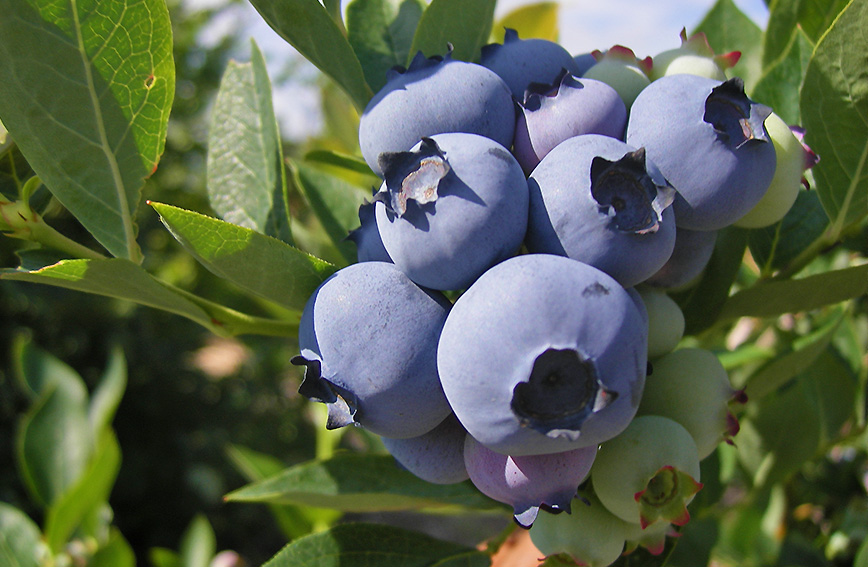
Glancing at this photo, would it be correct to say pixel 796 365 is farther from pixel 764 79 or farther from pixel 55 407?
pixel 55 407

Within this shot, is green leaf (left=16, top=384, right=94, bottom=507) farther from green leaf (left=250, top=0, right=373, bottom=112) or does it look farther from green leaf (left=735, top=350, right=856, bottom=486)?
green leaf (left=735, top=350, right=856, bottom=486)

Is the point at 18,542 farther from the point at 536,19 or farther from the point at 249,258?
the point at 536,19

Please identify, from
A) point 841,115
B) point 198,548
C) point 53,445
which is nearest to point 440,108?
point 841,115

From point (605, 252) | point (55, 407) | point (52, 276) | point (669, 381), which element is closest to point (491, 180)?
point (605, 252)

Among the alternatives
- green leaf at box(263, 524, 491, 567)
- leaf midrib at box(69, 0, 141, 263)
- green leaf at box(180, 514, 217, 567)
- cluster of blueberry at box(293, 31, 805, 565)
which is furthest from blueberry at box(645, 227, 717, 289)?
green leaf at box(180, 514, 217, 567)

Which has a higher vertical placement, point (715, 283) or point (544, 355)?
point (544, 355)

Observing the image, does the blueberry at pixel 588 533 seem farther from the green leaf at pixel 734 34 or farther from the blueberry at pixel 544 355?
the green leaf at pixel 734 34
